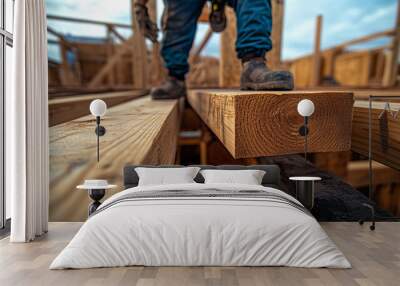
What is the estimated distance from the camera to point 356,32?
3076 millimetres

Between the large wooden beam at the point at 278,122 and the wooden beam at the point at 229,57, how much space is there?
1.09 m

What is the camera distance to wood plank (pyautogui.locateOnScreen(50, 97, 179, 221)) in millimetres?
1587

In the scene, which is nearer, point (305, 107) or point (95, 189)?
point (305, 107)

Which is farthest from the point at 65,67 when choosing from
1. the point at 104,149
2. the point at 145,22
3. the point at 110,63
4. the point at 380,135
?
the point at 380,135

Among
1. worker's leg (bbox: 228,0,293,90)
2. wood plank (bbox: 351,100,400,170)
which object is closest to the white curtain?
worker's leg (bbox: 228,0,293,90)

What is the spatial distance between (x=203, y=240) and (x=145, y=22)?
1641 millimetres

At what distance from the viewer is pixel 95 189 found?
229 centimetres

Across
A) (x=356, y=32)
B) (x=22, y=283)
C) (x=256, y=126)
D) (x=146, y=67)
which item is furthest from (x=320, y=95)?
(x=146, y=67)

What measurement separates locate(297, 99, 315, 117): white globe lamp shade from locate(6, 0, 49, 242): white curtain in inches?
52.0

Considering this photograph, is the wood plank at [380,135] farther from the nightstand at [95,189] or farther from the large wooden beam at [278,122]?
the nightstand at [95,189]

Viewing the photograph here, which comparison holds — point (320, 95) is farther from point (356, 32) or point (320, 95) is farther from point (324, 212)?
point (356, 32)

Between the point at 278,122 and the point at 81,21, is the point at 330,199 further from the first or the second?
the point at 81,21

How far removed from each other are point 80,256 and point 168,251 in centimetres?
30

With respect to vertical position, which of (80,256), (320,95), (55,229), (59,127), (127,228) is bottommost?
(55,229)
